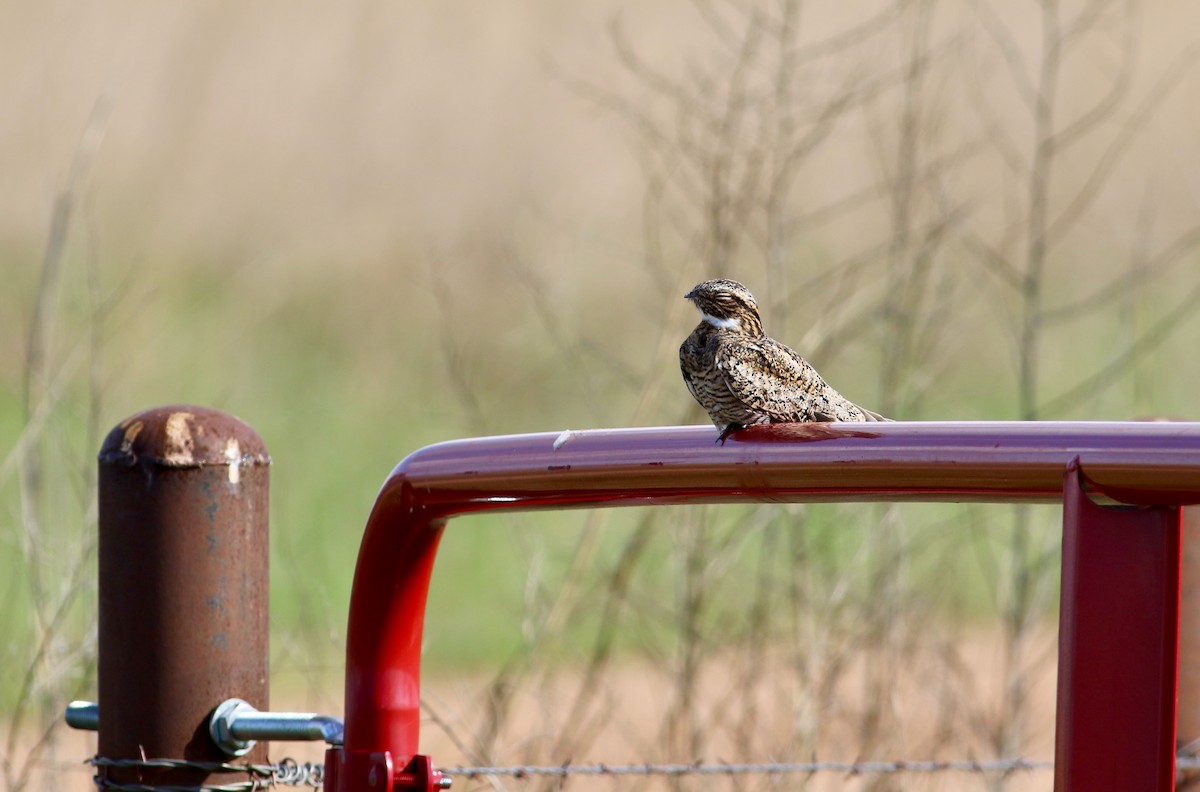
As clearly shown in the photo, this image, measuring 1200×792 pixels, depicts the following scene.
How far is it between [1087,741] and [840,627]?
350cm

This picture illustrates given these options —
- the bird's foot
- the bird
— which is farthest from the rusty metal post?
the bird

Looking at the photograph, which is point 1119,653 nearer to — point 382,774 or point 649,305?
point 382,774

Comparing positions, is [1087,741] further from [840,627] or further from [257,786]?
[840,627]

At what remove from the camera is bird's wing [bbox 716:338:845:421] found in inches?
103

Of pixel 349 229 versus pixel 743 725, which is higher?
pixel 349 229

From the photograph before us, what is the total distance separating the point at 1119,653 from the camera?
1.17 m

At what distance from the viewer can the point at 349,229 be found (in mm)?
17469

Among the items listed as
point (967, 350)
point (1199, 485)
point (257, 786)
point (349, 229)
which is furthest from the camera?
point (349, 229)

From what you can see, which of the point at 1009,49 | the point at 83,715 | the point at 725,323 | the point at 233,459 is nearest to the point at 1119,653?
the point at 233,459

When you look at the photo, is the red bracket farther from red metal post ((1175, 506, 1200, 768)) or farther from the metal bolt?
red metal post ((1175, 506, 1200, 768))

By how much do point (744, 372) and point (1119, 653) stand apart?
158cm

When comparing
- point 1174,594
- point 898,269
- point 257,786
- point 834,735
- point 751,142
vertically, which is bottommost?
point 834,735

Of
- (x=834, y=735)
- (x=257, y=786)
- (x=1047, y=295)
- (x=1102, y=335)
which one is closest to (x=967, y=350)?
(x=1102, y=335)

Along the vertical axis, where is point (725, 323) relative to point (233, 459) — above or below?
above
